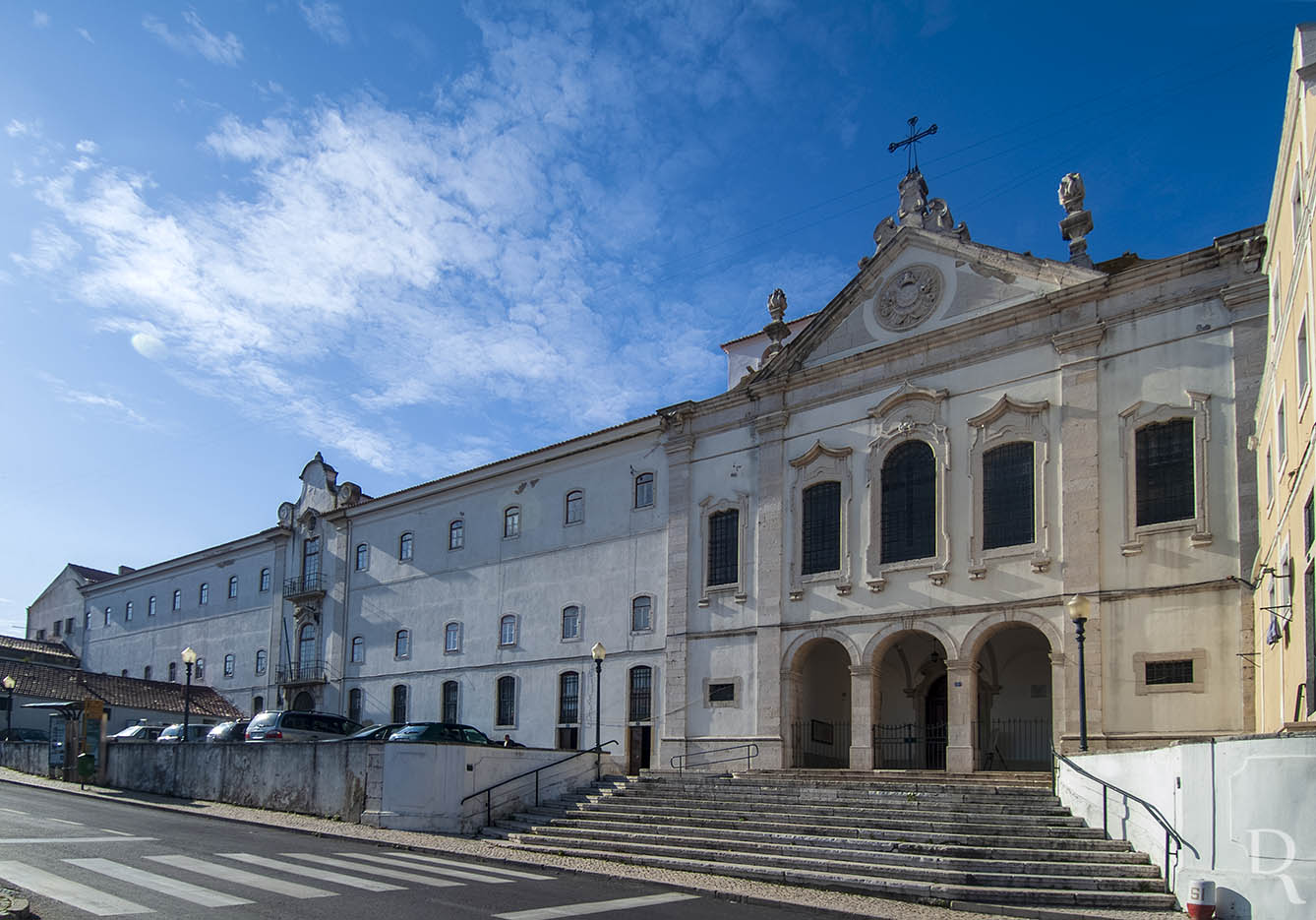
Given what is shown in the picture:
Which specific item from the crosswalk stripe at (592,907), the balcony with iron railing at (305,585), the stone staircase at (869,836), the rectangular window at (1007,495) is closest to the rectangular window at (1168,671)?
the stone staircase at (869,836)

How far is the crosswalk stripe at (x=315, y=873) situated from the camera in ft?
48.9

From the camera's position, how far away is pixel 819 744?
29109 mm

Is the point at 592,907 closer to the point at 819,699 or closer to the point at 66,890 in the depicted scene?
the point at 66,890

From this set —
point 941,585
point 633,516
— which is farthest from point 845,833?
point 633,516

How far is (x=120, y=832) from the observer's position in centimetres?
2055

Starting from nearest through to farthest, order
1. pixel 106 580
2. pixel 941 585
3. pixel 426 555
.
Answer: pixel 941 585 → pixel 426 555 → pixel 106 580

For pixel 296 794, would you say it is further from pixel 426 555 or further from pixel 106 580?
pixel 106 580

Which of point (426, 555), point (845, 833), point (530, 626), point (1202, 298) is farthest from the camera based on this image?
point (426, 555)

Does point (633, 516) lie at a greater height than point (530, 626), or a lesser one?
greater

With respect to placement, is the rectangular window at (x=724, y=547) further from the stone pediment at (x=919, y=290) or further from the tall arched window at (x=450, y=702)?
the tall arched window at (x=450, y=702)

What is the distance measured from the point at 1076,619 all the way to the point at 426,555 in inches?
1039

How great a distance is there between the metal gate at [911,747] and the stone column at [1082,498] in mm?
4872

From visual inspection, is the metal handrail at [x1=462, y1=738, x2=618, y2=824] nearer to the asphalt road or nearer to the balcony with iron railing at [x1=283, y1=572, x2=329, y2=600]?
the asphalt road

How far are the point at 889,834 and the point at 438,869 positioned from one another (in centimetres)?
709
